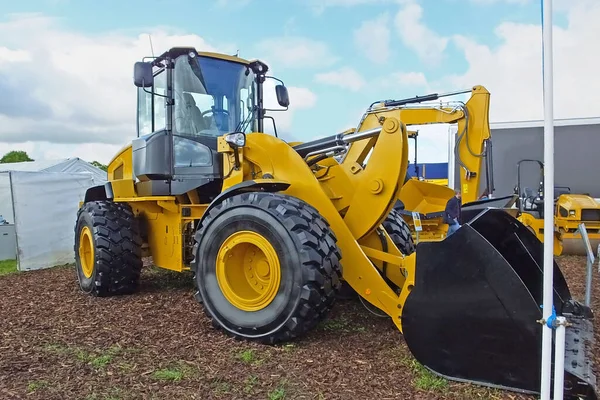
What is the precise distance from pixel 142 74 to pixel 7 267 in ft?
22.2

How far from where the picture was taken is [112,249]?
20.2ft

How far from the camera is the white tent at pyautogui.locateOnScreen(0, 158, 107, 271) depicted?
1005cm

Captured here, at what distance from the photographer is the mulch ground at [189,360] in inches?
132

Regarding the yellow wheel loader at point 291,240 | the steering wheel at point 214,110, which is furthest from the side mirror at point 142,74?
the steering wheel at point 214,110

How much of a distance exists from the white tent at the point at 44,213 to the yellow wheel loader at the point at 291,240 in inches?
153

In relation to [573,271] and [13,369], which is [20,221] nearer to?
[13,369]

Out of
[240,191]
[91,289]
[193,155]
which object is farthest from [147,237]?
[240,191]

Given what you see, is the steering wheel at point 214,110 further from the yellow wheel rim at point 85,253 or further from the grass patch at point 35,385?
the grass patch at point 35,385

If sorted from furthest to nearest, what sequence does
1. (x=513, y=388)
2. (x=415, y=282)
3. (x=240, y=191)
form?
1. (x=240, y=191)
2. (x=415, y=282)
3. (x=513, y=388)

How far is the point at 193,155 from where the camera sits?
5820 mm

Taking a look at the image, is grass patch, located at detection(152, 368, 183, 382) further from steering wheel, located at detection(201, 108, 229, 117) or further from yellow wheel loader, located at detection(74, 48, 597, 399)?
steering wheel, located at detection(201, 108, 229, 117)

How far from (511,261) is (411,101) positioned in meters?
4.77

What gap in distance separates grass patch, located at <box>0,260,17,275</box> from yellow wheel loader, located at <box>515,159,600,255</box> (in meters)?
9.12

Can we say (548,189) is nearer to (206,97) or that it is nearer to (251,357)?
(251,357)
